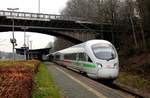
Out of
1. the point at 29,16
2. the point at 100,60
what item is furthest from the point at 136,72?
the point at 29,16

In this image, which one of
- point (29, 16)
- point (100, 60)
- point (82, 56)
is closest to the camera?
point (100, 60)

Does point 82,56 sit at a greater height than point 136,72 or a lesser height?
greater

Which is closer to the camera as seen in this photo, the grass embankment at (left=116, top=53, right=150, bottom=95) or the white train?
the white train

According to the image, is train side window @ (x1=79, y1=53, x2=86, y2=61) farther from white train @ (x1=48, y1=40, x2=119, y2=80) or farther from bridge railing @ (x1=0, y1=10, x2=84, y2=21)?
bridge railing @ (x1=0, y1=10, x2=84, y2=21)

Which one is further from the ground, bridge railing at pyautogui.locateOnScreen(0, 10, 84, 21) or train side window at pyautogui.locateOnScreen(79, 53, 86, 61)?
bridge railing at pyautogui.locateOnScreen(0, 10, 84, 21)

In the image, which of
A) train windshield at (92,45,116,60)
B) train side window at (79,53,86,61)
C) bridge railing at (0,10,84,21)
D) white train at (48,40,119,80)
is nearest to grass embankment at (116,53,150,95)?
white train at (48,40,119,80)

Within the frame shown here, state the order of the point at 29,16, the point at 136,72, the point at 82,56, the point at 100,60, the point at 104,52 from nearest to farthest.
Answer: the point at 100,60 → the point at 104,52 → the point at 82,56 → the point at 136,72 → the point at 29,16

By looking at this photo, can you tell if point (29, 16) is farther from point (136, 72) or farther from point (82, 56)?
point (82, 56)

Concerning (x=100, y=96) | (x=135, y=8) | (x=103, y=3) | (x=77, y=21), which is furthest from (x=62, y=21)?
(x=100, y=96)

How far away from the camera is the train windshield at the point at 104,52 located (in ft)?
104

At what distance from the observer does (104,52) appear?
1268 inches

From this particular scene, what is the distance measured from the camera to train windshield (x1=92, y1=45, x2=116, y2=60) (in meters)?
31.7

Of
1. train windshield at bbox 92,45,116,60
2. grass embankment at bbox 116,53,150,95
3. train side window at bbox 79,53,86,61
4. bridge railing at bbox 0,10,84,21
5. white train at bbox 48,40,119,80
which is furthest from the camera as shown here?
bridge railing at bbox 0,10,84,21

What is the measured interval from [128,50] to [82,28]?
16367 mm
